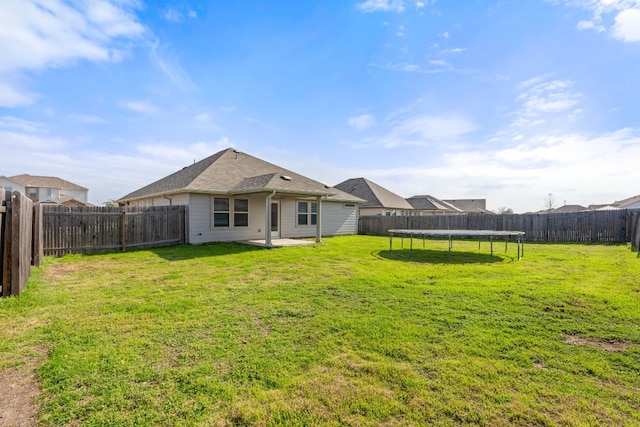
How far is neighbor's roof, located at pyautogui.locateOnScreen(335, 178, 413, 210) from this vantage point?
2528 centimetres

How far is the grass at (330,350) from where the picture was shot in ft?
7.20

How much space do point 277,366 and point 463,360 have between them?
1.81m

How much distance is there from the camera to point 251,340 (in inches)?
134

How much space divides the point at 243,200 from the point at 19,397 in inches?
472

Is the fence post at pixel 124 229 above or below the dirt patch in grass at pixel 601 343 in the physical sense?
above

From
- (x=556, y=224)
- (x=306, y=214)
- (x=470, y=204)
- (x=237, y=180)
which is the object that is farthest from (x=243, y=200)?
(x=470, y=204)

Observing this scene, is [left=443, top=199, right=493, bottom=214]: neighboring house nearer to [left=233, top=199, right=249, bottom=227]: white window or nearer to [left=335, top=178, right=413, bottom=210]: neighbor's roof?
[left=335, top=178, right=413, bottom=210]: neighbor's roof

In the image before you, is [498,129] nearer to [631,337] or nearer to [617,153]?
[617,153]

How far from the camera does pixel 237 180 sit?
567 inches

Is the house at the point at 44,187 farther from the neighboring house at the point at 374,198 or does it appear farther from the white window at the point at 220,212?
the white window at the point at 220,212

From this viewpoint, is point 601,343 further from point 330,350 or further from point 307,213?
point 307,213

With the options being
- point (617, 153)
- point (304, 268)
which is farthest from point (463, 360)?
point (617, 153)

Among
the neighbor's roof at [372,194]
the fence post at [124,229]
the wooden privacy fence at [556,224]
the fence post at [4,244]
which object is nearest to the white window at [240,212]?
the fence post at [124,229]

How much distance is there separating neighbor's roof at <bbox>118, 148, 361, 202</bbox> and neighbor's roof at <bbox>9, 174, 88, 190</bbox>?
44.4 metres
